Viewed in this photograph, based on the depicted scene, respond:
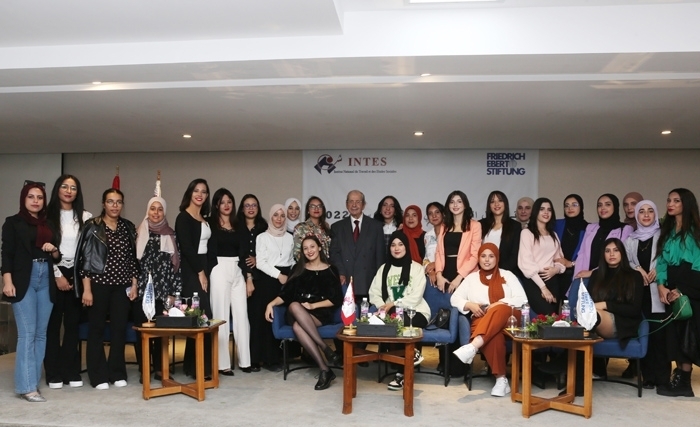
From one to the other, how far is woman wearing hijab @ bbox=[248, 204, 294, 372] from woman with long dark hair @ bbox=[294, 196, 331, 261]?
12cm

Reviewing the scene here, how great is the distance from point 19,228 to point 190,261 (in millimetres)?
1253

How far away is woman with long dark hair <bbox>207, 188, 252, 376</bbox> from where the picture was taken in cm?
527

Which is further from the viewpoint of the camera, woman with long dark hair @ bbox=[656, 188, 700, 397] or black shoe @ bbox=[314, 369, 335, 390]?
black shoe @ bbox=[314, 369, 335, 390]

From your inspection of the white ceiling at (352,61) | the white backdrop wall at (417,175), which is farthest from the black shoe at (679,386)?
the white backdrop wall at (417,175)

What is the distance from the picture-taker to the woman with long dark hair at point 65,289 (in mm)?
4684

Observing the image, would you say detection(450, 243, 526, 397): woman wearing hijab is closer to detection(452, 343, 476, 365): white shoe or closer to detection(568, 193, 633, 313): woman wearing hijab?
detection(452, 343, 476, 365): white shoe

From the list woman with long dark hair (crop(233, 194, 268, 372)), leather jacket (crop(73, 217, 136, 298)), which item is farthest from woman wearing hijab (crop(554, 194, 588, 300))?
leather jacket (crop(73, 217, 136, 298))

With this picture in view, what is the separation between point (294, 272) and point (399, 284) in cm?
88

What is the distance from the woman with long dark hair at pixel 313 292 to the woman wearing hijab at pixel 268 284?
7.4 inches

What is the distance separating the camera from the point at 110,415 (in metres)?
4.14

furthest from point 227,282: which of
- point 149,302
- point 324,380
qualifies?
point 324,380

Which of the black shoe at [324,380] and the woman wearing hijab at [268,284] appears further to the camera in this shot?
the woman wearing hijab at [268,284]

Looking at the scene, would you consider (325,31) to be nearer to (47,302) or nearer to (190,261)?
(190,261)

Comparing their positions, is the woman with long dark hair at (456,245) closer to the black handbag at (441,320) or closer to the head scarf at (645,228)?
the black handbag at (441,320)
